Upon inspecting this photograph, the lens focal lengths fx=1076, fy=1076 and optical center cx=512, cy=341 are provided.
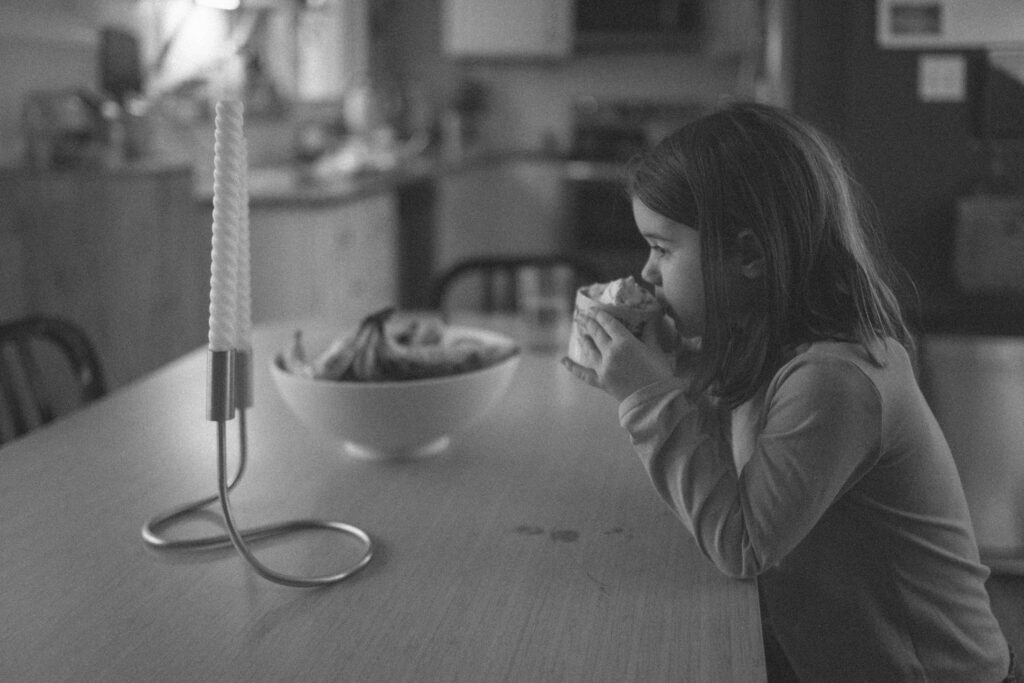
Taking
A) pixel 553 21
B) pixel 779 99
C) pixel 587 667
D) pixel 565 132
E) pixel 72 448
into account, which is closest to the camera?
pixel 587 667

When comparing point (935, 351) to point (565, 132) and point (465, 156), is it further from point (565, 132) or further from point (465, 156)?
point (565, 132)

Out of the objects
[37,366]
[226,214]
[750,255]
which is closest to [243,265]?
[226,214]

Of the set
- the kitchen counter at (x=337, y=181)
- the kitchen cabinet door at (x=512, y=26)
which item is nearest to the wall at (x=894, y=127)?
the kitchen counter at (x=337, y=181)

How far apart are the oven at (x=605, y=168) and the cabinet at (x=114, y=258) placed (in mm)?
2867

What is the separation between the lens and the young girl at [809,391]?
2.94 feet

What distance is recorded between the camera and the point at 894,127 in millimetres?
2184

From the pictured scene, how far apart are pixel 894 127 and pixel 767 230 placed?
55.6 inches

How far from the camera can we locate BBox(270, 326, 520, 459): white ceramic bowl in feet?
3.59

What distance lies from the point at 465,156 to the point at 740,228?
4579mm

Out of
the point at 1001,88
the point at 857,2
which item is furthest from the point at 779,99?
the point at 1001,88

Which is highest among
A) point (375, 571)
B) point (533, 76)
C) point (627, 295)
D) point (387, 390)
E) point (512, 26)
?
point (512, 26)

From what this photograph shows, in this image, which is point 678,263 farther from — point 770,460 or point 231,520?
point 231,520

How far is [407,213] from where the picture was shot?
5.12 m

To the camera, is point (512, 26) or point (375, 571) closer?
point (375, 571)
